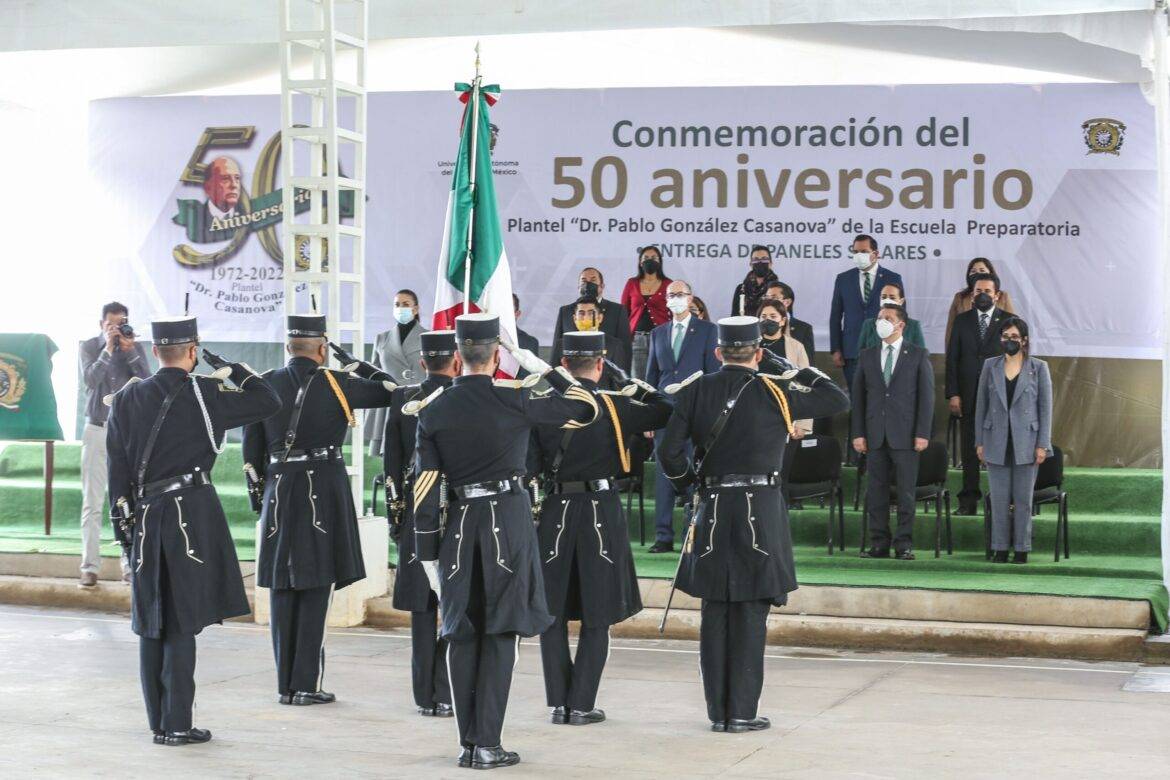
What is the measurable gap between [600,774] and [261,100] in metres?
8.60

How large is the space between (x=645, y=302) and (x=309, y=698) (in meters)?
5.17

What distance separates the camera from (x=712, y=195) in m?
12.3

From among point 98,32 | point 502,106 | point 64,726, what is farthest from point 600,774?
point 502,106

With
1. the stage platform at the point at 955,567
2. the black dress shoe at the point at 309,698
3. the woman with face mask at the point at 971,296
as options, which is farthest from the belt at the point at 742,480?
the woman with face mask at the point at 971,296

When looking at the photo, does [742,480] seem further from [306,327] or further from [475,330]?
[306,327]

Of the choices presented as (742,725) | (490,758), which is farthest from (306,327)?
(742,725)

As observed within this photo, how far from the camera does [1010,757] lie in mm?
6410

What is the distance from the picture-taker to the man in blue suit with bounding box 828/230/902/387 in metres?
11.4

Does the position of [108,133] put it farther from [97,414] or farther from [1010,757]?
[1010,757]

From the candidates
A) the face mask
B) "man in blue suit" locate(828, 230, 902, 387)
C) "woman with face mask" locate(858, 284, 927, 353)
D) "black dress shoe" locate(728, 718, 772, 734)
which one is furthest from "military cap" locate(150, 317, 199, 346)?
"man in blue suit" locate(828, 230, 902, 387)

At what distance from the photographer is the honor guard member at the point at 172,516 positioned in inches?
263

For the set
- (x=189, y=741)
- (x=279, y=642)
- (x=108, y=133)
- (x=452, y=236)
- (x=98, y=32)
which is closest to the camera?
(x=189, y=741)

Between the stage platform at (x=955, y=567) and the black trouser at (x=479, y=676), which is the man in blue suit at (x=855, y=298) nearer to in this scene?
the stage platform at (x=955, y=567)

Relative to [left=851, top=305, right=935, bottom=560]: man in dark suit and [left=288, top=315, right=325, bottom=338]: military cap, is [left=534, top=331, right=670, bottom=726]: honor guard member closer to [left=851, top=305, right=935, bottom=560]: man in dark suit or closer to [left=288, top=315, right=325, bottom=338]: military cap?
[left=288, top=315, right=325, bottom=338]: military cap
